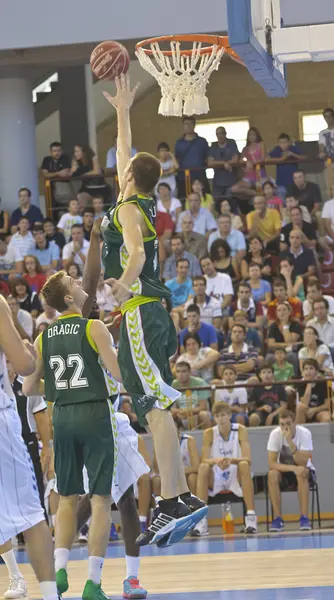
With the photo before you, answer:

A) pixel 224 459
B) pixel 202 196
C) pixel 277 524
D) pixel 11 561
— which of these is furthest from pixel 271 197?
pixel 11 561

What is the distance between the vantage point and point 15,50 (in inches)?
728

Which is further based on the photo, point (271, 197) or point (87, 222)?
point (87, 222)

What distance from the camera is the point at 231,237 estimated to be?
16.5 metres

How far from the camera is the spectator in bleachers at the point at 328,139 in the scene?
18469 mm

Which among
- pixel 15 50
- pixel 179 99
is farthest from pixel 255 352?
pixel 15 50

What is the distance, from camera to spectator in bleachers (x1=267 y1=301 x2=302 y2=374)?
14.2 meters

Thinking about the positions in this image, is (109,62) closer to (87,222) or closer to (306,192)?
(87,222)

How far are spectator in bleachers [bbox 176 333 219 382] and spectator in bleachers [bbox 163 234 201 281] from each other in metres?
2.30

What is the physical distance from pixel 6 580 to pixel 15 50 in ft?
37.7

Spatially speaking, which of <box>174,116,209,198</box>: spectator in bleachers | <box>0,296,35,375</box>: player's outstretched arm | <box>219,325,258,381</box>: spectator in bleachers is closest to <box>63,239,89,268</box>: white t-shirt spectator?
<box>174,116,209,198</box>: spectator in bleachers

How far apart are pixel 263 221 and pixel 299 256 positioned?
1.23 m

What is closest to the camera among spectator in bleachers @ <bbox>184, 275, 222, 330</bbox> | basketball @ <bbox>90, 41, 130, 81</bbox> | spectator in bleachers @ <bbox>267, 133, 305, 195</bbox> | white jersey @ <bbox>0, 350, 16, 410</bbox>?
white jersey @ <bbox>0, 350, 16, 410</bbox>

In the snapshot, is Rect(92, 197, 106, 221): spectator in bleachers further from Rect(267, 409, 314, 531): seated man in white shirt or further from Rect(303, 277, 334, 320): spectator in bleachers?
Rect(267, 409, 314, 531): seated man in white shirt

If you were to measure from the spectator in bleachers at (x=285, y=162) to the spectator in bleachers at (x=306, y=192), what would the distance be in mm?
317
